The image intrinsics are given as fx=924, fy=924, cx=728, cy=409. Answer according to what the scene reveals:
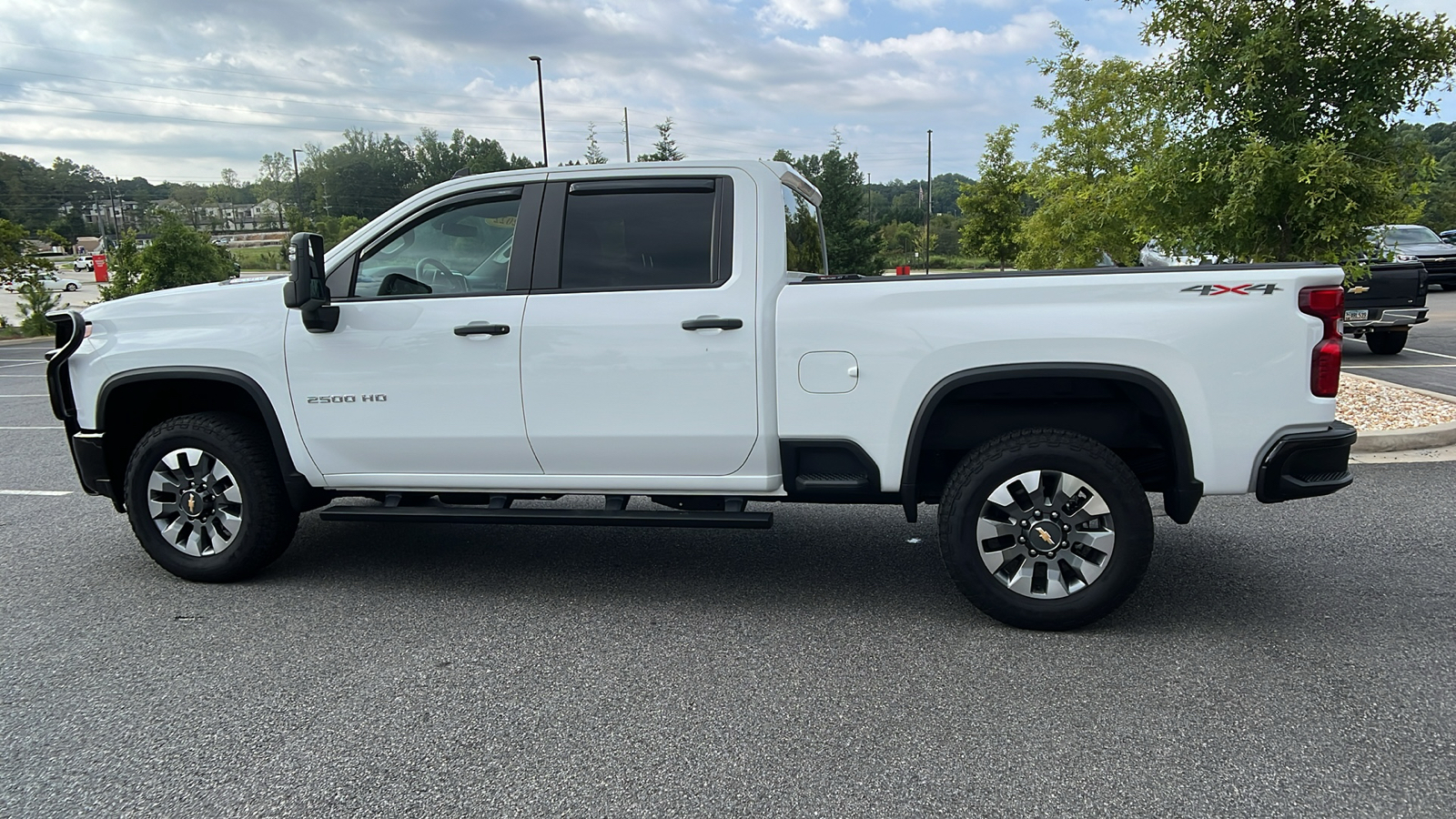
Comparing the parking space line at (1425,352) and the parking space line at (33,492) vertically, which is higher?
the parking space line at (1425,352)

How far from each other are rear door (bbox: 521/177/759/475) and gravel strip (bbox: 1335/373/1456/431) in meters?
5.46

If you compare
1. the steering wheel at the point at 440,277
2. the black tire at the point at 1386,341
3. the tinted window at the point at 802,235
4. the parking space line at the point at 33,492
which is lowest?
the parking space line at the point at 33,492

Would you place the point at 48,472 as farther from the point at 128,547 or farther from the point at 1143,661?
the point at 1143,661

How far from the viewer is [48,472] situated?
7.45 metres

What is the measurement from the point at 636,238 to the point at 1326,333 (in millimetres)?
2873

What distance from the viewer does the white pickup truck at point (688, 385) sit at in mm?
3684

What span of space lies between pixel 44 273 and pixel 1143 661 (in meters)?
28.8

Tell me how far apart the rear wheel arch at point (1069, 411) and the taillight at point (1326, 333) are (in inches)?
20.8

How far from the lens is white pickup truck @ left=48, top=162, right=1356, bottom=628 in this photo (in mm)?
3684

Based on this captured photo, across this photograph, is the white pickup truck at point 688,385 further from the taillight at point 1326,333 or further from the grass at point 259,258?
the grass at point 259,258

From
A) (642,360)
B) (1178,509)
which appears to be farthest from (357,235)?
(1178,509)

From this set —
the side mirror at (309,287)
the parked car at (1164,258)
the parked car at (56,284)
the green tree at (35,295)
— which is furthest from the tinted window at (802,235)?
the parked car at (56,284)

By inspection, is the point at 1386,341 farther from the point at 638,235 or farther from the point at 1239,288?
the point at 638,235

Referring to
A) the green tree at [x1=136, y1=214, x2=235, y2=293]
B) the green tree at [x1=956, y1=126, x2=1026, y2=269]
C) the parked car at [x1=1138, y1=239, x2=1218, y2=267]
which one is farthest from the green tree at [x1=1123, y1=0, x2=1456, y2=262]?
the green tree at [x1=136, y1=214, x2=235, y2=293]
